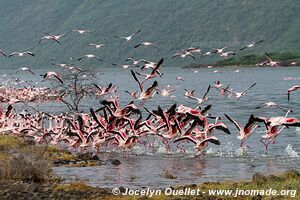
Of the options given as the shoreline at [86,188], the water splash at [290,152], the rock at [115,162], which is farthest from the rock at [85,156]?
the water splash at [290,152]

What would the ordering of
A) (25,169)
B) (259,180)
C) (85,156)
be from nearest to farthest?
(259,180), (25,169), (85,156)

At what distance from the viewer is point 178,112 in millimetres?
26984

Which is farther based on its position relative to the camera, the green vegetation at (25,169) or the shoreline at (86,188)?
the green vegetation at (25,169)

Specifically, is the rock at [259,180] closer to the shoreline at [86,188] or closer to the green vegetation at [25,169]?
the shoreline at [86,188]

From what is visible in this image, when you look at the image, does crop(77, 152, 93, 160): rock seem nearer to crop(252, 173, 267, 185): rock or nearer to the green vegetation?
the green vegetation

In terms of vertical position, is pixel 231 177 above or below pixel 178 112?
below

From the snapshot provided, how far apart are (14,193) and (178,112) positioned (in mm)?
11334

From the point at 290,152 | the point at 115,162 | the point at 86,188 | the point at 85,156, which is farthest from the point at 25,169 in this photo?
the point at 290,152

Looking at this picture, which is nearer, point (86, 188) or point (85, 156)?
point (86, 188)

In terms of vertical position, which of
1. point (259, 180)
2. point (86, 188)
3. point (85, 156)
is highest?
point (259, 180)

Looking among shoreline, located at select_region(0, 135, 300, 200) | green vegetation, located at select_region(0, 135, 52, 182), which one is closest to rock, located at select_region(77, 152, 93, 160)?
shoreline, located at select_region(0, 135, 300, 200)

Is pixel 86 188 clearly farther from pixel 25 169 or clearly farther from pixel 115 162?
pixel 115 162

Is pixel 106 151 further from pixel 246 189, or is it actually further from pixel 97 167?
pixel 246 189

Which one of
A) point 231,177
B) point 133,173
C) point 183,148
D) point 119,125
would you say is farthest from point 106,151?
point 231,177
